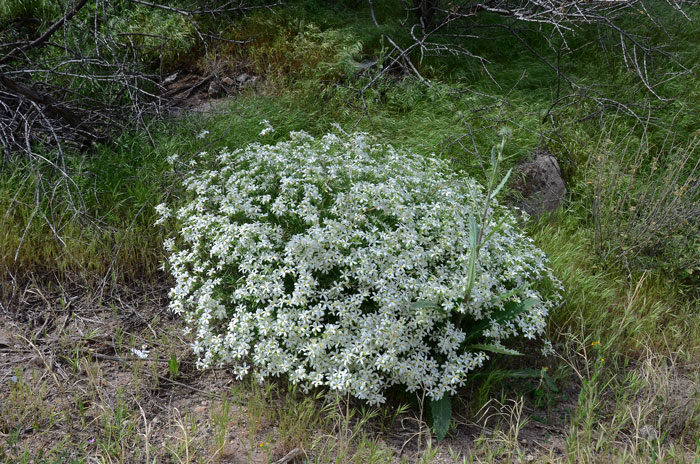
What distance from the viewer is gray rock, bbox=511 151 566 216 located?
4434 mm

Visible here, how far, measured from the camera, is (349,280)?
283cm

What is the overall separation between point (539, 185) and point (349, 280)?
7.82 ft

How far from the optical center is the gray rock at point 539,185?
443cm

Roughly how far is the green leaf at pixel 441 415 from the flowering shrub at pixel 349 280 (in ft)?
0.22

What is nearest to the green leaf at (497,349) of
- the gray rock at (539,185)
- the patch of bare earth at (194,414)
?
the patch of bare earth at (194,414)

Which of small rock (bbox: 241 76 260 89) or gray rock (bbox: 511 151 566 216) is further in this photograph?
small rock (bbox: 241 76 260 89)

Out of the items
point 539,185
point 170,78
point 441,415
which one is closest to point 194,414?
point 441,415

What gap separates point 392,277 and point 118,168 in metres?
2.35

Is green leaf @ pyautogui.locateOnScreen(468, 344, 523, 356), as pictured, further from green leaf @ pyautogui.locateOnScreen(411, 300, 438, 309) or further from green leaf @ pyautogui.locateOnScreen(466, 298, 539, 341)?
green leaf @ pyautogui.locateOnScreen(411, 300, 438, 309)

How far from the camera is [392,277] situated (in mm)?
2666

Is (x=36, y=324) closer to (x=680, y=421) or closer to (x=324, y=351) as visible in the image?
(x=324, y=351)

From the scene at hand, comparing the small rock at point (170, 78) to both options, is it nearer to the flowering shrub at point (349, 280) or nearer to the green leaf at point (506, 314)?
the flowering shrub at point (349, 280)

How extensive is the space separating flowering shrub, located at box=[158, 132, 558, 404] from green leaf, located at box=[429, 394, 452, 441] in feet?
0.22

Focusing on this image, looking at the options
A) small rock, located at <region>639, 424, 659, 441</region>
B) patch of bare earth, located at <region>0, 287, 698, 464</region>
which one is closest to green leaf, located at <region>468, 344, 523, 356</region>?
patch of bare earth, located at <region>0, 287, 698, 464</region>
